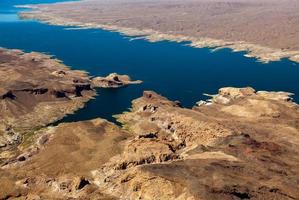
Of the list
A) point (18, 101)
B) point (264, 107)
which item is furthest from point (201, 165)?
point (18, 101)

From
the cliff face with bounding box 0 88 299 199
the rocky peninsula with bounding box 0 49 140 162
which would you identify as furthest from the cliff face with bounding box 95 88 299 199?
the rocky peninsula with bounding box 0 49 140 162

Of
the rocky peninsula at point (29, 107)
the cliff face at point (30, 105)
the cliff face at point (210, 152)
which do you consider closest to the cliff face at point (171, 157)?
the cliff face at point (210, 152)

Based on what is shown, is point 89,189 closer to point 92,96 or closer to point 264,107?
point 264,107

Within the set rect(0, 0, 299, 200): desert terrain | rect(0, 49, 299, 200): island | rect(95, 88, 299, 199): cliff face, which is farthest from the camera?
rect(0, 49, 299, 200): island

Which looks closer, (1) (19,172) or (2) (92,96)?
(1) (19,172)

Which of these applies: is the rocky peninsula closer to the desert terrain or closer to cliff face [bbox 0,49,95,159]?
cliff face [bbox 0,49,95,159]

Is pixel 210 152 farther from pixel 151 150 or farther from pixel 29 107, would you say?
pixel 29 107

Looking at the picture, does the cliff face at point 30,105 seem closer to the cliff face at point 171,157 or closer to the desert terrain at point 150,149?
the desert terrain at point 150,149

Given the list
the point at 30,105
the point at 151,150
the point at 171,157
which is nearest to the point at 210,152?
the point at 171,157
